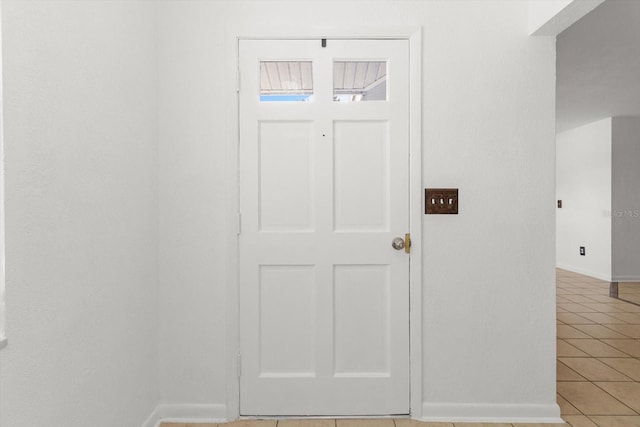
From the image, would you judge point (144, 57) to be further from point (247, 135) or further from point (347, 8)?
point (347, 8)

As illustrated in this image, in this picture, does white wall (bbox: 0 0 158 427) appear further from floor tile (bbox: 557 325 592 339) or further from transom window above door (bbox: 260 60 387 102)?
floor tile (bbox: 557 325 592 339)

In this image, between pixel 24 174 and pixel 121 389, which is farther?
pixel 121 389

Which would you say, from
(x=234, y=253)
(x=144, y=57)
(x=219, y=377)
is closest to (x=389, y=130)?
(x=234, y=253)

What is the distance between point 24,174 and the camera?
1.17 m

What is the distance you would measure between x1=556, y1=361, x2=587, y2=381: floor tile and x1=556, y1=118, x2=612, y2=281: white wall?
4.34m

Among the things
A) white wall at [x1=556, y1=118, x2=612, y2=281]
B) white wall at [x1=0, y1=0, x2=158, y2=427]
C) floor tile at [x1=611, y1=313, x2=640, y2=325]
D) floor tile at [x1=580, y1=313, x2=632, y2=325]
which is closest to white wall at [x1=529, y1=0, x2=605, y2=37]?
white wall at [x1=0, y1=0, x2=158, y2=427]

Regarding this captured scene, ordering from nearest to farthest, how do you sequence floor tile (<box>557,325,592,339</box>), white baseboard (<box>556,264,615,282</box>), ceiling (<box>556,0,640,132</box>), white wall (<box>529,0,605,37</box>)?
white wall (<box>529,0,605,37</box>) < ceiling (<box>556,0,640,132</box>) < floor tile (<box>557,325,592,339</box>) < white baseboard (<box>556,264,615,282</box>)

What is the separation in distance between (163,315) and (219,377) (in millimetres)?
451

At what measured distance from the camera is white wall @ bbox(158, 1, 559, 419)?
215cm

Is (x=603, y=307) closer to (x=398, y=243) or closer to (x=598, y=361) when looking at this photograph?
(x=598, y=361)

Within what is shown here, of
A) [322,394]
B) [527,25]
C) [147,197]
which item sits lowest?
[322,394]

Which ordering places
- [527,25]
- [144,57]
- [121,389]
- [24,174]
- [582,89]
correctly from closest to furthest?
[24,174], [121,389], [144,57], [527,25], [582,89]

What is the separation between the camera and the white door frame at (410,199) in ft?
7.04

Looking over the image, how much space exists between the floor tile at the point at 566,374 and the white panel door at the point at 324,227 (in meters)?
1.27
